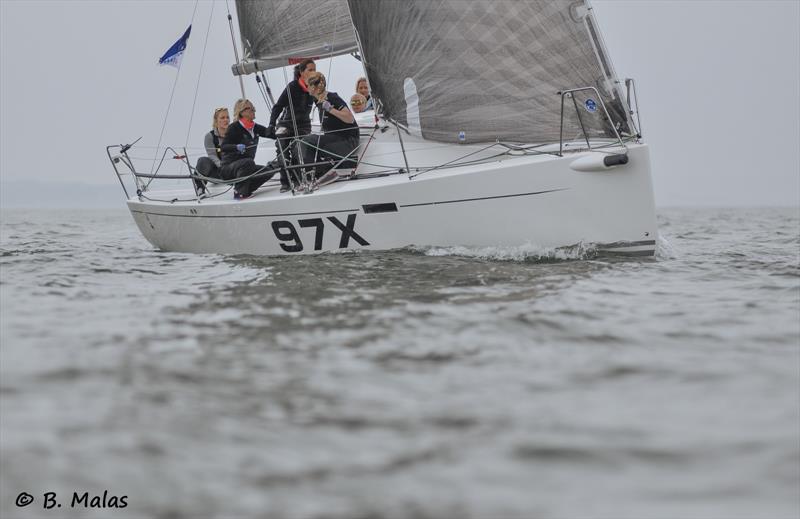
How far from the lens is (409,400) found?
2.68 metres

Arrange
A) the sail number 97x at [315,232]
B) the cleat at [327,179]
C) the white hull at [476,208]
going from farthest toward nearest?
the cleat at [327,179], the sail number 97x at [315,232], the white hull at [476,208]

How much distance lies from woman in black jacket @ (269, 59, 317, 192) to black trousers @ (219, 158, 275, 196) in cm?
29

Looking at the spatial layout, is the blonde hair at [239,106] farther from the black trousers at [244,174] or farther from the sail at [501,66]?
the sail at [501,66]

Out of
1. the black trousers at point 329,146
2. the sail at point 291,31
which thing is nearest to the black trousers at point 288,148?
the black trousers at point 329,146

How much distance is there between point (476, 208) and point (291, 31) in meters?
4.15

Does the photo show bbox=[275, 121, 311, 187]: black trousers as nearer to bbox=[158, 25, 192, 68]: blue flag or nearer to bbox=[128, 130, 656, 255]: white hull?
bbox=[128, 130, 656, 255]: white hull

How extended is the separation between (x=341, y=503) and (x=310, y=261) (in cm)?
488

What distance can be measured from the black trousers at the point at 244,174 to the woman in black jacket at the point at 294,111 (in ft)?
0.95

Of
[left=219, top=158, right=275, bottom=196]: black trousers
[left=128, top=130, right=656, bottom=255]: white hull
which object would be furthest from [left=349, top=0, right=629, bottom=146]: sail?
[left=219, top=158, right=275, bottom=196]: black trousers

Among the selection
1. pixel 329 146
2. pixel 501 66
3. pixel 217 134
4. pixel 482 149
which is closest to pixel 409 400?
pixel 482 149

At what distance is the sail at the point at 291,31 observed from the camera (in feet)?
30.1

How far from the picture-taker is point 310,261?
264 inches

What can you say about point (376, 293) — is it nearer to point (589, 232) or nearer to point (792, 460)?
point (589, 232)

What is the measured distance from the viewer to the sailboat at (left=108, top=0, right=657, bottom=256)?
6367mm
